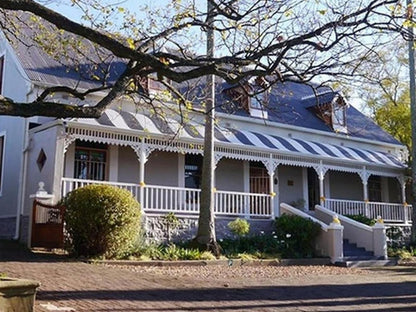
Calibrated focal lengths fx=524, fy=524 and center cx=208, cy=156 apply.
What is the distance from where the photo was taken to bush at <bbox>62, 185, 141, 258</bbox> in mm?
12891

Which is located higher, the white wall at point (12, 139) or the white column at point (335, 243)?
the white wall at point (12, 139)

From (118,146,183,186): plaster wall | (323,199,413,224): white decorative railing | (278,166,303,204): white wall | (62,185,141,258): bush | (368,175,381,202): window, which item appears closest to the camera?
(62,185,141,258): bush

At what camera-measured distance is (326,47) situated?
806 centimetres

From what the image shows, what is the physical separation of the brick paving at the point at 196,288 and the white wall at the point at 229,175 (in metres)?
7.47

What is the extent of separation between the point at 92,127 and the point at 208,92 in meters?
3.61

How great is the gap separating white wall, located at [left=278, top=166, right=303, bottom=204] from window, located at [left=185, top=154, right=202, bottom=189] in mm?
4197

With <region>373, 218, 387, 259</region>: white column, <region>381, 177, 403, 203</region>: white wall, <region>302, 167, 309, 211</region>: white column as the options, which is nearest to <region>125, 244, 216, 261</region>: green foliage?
<region>373, 218, 387, 259</region>: white column

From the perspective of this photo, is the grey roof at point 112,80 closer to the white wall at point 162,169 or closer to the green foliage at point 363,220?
the white wall at point 162,169

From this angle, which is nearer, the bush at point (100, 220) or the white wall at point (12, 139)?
the bush at point (100, 220)

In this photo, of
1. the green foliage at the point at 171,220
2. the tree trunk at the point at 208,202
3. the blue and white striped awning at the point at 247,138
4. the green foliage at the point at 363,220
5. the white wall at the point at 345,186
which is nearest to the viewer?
the tree trunk at the point at 208,202

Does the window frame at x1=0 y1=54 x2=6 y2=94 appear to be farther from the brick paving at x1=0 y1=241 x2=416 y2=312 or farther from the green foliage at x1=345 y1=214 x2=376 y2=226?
the green foliage at x1=345 y1=214 x2=376 y2=226

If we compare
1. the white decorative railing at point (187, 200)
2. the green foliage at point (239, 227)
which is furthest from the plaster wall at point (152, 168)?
the green foliage at point (239, 227)

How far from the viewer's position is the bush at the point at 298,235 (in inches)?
682

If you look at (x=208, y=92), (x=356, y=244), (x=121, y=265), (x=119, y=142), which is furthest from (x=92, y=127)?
(x=356, y=244)
